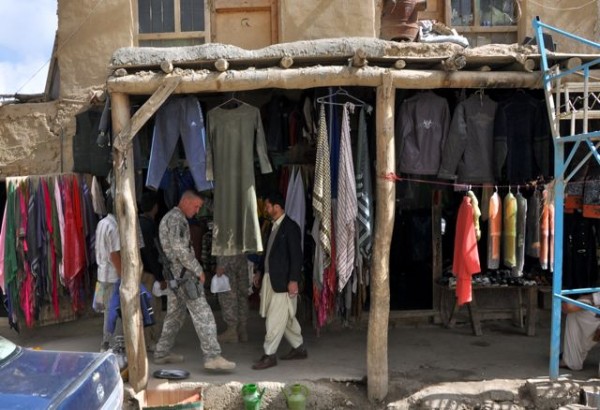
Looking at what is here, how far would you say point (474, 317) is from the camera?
8094 mm

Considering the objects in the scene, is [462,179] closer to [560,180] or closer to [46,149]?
[560,180]

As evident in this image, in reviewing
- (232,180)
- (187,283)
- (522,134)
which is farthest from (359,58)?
(187,283)

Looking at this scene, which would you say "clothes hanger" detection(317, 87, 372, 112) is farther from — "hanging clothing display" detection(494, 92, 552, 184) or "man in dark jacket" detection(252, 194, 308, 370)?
"hanging clothing display" detection(494, 92, 552, 184)

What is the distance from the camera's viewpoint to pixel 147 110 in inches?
240

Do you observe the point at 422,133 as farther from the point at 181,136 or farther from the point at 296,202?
the point at 181,136

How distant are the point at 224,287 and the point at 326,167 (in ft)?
6.33

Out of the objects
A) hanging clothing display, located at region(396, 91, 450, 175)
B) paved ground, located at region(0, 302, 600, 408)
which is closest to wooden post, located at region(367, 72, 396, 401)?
paved ground, located at region(0, 302, 600, 408)

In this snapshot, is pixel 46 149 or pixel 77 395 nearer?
pixel 77 395

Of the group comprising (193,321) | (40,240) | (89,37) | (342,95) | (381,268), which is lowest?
(193,321)

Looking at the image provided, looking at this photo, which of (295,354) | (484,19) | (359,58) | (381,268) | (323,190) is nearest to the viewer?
(359,58)

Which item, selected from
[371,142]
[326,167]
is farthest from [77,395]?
[371,142]

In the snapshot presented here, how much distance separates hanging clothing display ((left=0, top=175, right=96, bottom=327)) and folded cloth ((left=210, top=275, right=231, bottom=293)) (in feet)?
6.02

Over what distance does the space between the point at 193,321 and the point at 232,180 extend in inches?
62.9

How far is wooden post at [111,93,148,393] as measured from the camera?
6230 mm
